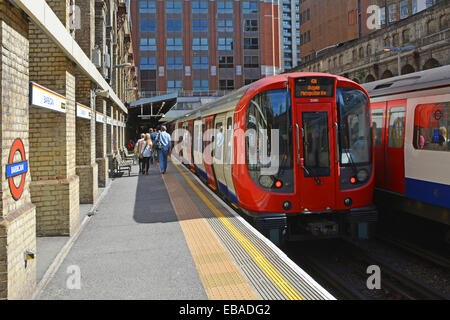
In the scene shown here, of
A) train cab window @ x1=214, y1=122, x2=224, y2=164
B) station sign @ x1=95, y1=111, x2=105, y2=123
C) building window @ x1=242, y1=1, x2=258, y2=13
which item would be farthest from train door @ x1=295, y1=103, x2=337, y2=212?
building window @ x1=242, y1=1, x2=258, y2=13

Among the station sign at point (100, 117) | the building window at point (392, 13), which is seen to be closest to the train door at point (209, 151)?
the station sign at point (100, 117)

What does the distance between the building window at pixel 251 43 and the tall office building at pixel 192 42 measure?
24 cm

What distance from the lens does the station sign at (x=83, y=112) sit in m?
8.86

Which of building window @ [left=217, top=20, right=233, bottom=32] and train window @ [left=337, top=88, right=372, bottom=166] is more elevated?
building window @ [left=217, top=20, right=233, bottom=32]

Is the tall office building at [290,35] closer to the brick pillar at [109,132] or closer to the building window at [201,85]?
the building window at [201,85]

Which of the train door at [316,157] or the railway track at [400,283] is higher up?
the train door at [316,157]

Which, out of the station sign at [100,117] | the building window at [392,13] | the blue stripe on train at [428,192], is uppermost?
the building window at [392,13]

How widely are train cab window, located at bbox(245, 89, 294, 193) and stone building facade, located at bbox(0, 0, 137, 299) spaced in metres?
3.20

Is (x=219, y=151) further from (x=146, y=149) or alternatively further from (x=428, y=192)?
(x=146, y=149)

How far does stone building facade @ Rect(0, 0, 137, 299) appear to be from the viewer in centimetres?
400

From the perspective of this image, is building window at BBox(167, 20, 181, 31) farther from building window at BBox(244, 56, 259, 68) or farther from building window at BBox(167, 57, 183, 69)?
building window at BBox(244, 56, 259, 68)

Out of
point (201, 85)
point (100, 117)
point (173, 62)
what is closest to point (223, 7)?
point (173, 62)

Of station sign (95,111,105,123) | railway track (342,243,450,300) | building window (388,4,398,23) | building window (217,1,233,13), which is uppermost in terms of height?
building window (217,1,233,13)

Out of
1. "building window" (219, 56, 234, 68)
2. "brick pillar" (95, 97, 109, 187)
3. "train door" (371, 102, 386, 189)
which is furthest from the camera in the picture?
"building window" (219, 56, 234, 68)
